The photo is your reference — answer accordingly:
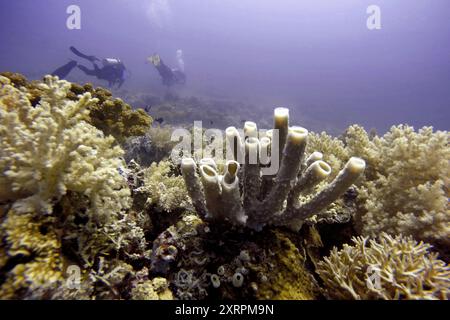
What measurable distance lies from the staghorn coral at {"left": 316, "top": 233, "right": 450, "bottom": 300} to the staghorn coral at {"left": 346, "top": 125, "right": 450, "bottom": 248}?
71 centimetres

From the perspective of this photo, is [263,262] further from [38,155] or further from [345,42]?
[345,42]

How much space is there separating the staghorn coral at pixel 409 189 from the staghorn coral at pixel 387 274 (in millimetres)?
710

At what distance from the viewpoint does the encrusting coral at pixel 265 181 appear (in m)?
2.05

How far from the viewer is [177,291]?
2084mm

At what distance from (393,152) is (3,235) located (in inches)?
168

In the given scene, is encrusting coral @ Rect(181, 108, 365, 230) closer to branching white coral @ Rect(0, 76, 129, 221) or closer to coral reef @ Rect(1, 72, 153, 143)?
branching white coral @ Rect(0, 76, 129, 221)

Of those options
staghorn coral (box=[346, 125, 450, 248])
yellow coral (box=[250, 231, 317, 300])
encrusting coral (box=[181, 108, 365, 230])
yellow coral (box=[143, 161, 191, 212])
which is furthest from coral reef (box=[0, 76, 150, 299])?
staghorn coral (box=[346, 125, 450, 248])

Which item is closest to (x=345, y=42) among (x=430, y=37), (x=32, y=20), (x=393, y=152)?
(x=430, y=37)

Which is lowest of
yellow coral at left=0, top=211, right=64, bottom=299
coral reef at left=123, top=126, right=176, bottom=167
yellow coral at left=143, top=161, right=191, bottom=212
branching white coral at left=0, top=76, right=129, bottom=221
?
yellow coral at left=0, top=211, right=64, bottom=299

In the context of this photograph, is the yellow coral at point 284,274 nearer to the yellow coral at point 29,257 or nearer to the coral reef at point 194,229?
the coral reef at point 194,229

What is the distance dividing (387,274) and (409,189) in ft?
5.15

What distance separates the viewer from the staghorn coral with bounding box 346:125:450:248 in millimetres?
2812

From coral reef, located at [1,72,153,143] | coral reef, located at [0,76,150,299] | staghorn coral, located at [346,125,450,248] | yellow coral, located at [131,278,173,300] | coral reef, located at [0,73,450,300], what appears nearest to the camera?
coral reef, located at [0,76,150,299]

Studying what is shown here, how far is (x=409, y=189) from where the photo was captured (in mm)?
3162
